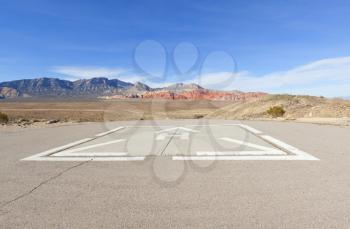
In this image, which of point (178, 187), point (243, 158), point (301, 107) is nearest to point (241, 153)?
point (243, 158)

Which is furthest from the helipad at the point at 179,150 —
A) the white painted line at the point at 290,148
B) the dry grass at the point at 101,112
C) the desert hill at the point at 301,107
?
the dry grass at the point at 101,112

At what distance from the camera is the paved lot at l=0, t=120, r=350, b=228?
406 centimetres

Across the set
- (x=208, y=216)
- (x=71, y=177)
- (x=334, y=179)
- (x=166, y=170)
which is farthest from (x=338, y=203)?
(x=71, y=177)

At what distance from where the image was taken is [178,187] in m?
5.40

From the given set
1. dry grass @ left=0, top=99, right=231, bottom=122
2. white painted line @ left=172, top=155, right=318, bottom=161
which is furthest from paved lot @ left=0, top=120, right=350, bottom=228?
dry grass @ left=0, top=99, right=231, bottom=122

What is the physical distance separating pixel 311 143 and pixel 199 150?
3409 millimetres

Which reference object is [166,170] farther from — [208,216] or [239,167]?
[208,216]

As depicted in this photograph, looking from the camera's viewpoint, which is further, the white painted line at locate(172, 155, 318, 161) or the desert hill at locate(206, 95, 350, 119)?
the desert hill at locate(206, 95, 350, 119)

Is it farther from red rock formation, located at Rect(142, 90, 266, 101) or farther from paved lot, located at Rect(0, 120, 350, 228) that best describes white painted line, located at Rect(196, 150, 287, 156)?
red rock formation, located at Rect(142, 90, 266, 101)

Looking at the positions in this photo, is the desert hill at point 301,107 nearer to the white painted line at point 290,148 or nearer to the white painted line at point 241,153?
the white painted line at point 290,148

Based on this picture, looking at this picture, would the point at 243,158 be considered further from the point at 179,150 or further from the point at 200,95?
the point at 200,95

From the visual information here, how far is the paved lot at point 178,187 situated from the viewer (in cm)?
406

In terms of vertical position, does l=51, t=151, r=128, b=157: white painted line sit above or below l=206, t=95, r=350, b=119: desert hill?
below

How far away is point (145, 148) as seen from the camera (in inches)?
372
